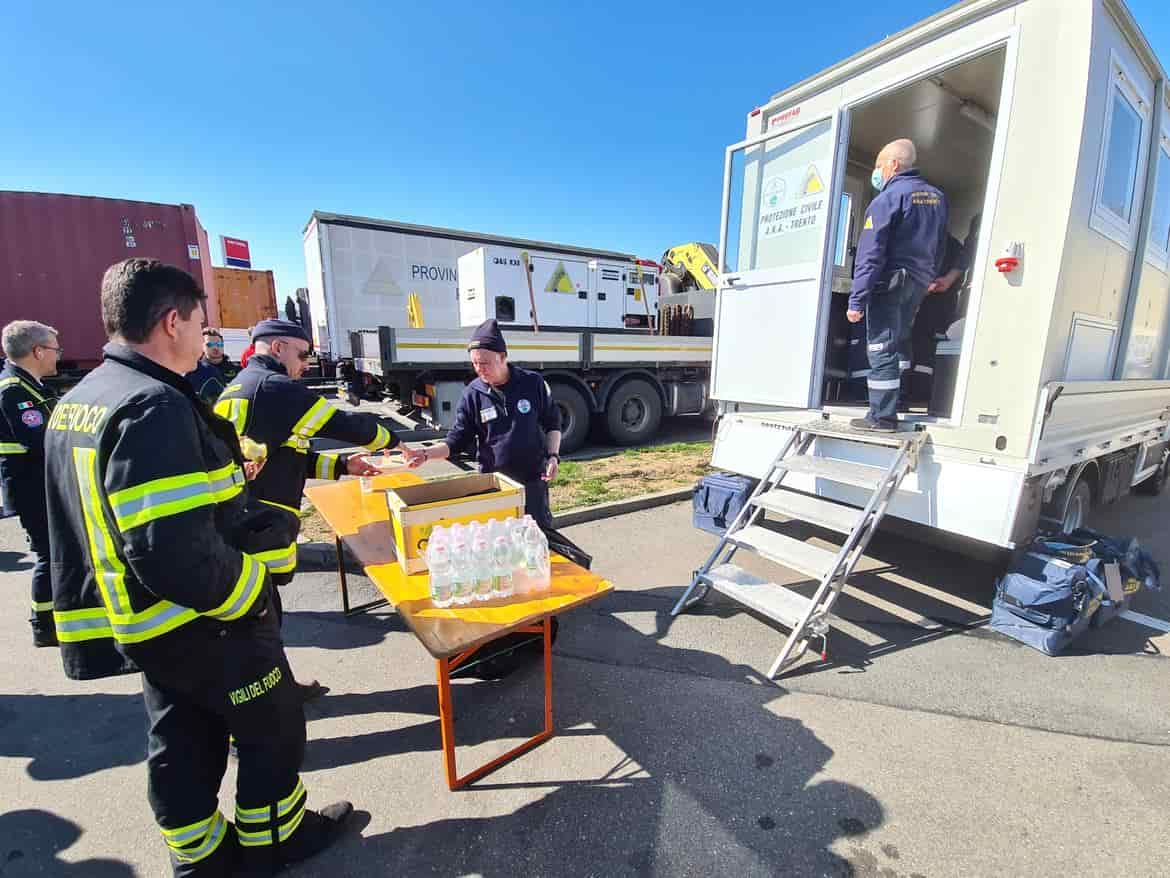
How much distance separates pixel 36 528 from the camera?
107 inches

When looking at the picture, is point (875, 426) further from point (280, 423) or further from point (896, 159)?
point (280, 423)

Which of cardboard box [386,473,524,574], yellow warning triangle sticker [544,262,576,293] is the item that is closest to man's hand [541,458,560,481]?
cardboard box [386,473,524,574]

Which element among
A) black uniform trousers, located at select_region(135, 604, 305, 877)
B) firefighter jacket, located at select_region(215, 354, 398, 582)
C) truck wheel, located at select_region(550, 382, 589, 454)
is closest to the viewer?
black uniform trousers, located at select_region(135, 604, 305, 877)

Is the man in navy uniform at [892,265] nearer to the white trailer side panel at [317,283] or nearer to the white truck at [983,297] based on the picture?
the white truck at [983,297]

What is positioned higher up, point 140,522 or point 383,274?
point 383,274

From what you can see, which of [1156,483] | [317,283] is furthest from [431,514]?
[317,283]

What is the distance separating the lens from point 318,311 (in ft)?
33.8

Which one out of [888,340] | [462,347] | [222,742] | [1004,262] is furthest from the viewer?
[462,347]

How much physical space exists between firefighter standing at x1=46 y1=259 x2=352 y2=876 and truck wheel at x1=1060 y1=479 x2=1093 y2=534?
4530 mm

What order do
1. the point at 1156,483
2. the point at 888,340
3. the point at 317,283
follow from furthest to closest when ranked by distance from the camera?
the point at 317,283, the point at 1156,483, the point at 888,340

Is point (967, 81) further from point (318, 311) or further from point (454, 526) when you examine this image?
point (318, 311)

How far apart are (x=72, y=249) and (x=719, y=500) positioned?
1119 centimetres

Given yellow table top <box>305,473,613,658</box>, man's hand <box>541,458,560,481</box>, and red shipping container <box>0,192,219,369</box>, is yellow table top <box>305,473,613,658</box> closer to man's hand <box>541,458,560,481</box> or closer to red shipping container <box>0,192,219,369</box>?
man's hand <box>541,458,560,481</box>

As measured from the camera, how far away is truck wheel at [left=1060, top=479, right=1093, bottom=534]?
11.7 feet
